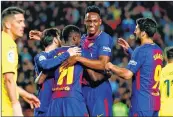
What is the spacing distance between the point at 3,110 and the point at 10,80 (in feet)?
1.15

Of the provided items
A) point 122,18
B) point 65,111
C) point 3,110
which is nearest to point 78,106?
point 65,111

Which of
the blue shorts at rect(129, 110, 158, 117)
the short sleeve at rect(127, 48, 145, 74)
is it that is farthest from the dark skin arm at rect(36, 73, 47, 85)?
the blue shorts at rect(129, 110, 158, 117)

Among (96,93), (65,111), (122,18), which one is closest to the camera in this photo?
(65,111)

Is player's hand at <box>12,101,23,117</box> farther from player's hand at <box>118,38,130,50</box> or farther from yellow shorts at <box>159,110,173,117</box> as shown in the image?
player's hand at <box>118,38,130,50</box>

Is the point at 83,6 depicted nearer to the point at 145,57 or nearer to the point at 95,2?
the point at 95,2

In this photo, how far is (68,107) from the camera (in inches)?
295

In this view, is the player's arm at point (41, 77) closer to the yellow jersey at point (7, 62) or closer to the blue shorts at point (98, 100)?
the blue shorts at point (98, 100)

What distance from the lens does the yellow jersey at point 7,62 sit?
20.5ft

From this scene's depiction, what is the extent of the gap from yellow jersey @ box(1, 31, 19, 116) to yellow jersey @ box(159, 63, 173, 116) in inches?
106

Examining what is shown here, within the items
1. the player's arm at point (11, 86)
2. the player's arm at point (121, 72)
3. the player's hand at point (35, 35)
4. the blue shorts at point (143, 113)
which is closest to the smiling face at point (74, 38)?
the player's arm at point (121, 72)

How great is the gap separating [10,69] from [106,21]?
23.6ft

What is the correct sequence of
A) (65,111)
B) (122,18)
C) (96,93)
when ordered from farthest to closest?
(122,18), (96,93), (65,111)

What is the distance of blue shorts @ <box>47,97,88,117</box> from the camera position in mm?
7484

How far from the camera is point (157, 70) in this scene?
7883 millimetres
